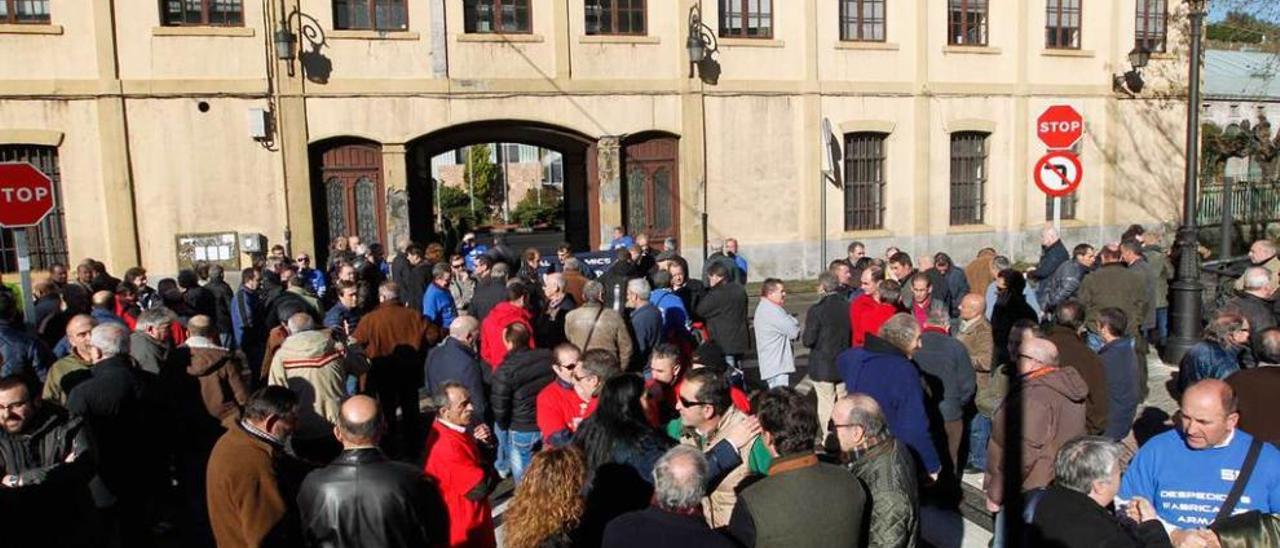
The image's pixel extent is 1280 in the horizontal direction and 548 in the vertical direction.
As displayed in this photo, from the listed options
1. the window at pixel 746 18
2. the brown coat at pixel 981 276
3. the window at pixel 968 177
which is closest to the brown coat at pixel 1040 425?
the brown coat at pixel 981 276

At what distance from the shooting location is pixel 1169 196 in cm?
2477

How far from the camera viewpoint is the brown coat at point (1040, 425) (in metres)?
6.02

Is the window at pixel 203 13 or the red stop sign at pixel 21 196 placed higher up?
the window at pixel 203 13

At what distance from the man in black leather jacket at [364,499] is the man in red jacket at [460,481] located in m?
0.36

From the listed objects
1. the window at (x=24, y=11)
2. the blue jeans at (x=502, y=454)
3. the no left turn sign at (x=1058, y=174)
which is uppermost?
the window at (x=24, y=11)

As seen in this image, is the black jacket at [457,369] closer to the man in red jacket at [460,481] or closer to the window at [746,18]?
the man in red jacket at [460,481]

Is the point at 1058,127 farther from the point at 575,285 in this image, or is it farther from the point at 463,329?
the point at 463,329

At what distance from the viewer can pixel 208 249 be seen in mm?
17578

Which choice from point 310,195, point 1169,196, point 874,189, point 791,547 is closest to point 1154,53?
point 1169,196

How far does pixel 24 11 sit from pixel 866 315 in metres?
14.8

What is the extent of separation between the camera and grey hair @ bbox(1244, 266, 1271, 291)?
28.7 ft

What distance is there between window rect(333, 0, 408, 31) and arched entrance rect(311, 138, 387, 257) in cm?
202

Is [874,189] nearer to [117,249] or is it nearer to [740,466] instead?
[117,249]

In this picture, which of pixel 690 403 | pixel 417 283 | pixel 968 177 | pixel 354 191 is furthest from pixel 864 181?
pixel 690 403
